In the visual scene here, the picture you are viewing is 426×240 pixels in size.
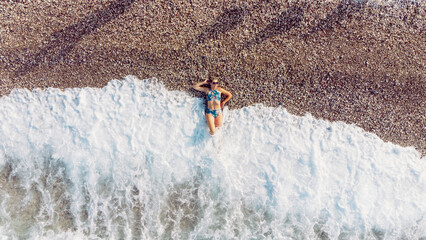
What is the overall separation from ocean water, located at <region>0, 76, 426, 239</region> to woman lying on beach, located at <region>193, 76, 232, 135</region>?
0.27 m

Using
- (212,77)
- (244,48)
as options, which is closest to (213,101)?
(212,77)

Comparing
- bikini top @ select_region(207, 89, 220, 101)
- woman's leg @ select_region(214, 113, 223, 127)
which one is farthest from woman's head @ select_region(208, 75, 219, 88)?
woman's leg @ select_region(214, 113, 223, 127)

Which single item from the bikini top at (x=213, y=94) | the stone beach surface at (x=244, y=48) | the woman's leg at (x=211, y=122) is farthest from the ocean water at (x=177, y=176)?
the bikini top at (x=213, y=94)

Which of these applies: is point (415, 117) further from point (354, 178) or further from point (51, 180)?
point (51, 180)

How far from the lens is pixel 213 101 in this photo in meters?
4.95

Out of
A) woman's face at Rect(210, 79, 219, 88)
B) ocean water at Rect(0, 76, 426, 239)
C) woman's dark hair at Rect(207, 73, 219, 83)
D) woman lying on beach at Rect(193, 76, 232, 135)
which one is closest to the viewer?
woman's face at Rect(210, 79, 219, 88)

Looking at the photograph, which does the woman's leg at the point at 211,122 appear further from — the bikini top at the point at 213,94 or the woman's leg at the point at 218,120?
the bikini top at the point at 213,94

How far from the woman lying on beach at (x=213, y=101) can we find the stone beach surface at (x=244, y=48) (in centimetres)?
22

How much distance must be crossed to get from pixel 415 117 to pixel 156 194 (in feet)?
22.4

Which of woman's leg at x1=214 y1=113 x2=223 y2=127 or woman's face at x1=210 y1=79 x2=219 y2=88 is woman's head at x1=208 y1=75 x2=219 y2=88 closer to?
woman's face at x1=210 y1=79 x2=219 y2=88

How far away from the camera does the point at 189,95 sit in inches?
206

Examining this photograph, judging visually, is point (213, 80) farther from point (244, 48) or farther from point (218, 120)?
point (244, 48)

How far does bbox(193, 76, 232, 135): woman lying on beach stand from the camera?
494 cm

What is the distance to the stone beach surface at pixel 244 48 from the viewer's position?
510 cm
